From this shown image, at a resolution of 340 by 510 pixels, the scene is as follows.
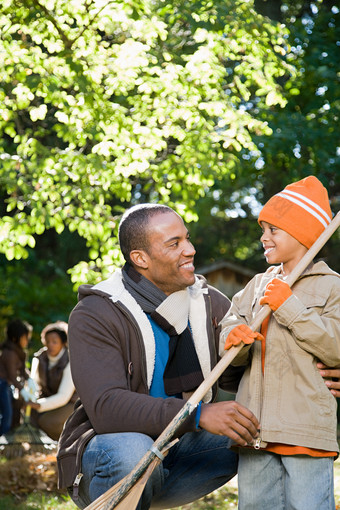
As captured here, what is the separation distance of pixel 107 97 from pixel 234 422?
3836 millimetres

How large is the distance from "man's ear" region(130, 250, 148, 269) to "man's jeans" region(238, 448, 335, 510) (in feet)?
3.16

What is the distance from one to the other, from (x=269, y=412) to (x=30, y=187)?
12.5 feet

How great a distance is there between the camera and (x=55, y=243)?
15039 millimetres

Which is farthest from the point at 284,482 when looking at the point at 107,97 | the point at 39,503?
the point at 107,97

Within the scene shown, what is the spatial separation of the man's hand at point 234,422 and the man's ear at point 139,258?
84 cm

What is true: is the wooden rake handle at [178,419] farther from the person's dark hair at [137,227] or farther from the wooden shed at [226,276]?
the wooden shed at [226,276]

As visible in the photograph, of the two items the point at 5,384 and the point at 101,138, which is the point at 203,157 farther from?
the point at 5,384

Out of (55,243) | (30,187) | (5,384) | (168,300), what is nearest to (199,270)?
(55,243)

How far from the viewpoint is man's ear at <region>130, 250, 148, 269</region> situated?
349 centimetres

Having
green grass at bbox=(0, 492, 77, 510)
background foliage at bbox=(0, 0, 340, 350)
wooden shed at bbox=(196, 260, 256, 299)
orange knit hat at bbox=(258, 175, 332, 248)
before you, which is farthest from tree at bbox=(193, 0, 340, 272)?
orange knit hat at bbox=(258, 175, 332, 248)

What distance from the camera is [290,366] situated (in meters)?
2.97

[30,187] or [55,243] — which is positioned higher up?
[30,187]

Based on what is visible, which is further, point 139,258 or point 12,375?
point 12,375

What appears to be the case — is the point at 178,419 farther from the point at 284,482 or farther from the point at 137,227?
the point at 137,227
